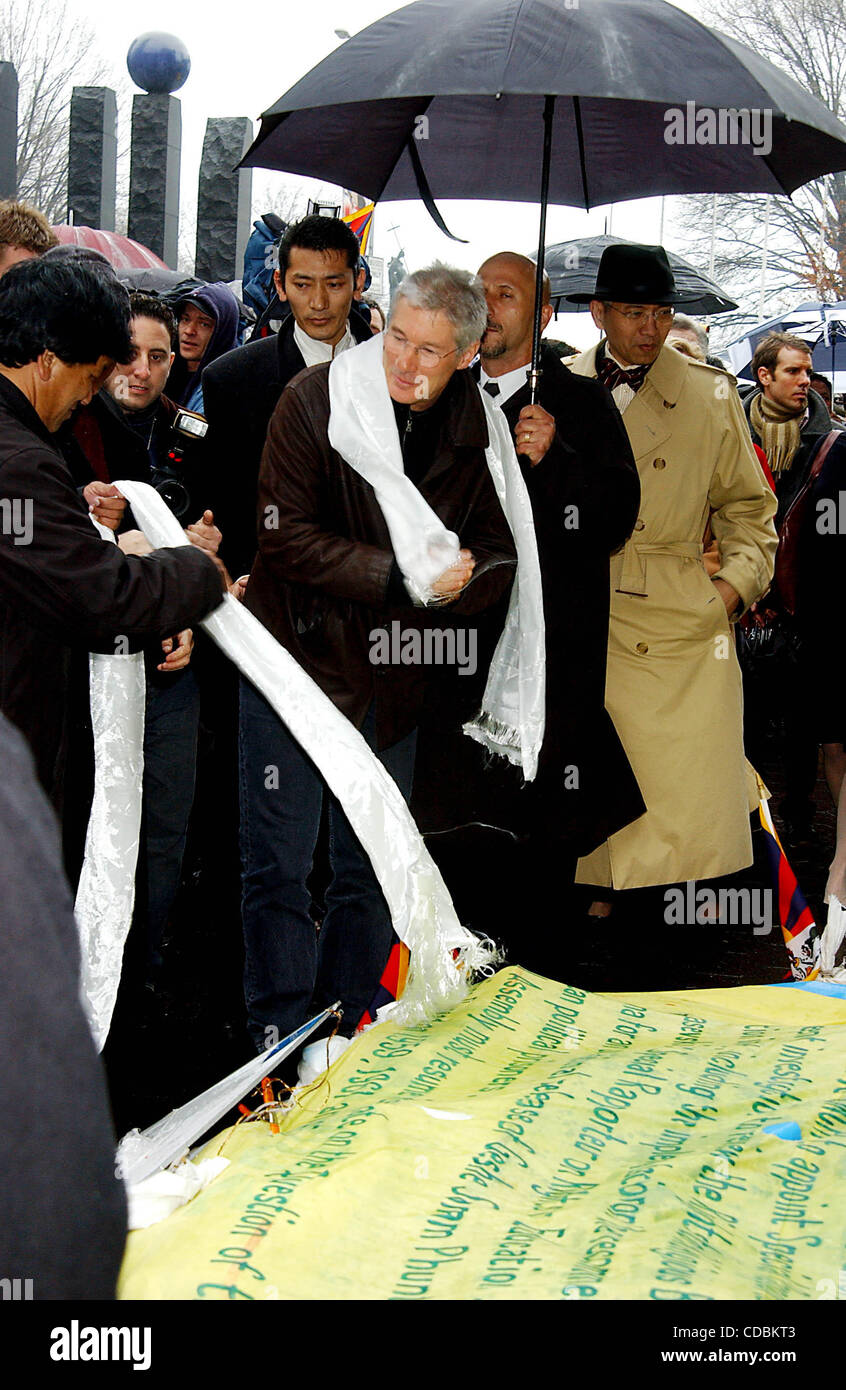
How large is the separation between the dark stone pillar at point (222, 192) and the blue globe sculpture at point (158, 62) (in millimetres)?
849

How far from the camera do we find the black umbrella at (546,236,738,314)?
8461 mm

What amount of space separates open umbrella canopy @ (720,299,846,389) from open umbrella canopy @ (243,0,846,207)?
4.46 m

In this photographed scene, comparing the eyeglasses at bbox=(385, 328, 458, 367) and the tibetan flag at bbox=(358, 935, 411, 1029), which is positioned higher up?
the eyeglasses at bbox=(385, 328, 458, 367)

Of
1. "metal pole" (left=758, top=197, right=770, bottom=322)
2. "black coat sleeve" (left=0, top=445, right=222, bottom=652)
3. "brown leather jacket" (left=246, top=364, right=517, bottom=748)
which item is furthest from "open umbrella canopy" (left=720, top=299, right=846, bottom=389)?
"metal pole" (left=758, top=197, right=770, bottom=322)

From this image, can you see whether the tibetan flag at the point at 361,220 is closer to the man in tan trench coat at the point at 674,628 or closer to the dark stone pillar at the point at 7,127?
the man in tan trench coat at the point at 674,628

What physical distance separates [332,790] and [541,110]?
286cm

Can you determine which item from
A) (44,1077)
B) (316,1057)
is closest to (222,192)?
(316,1057)

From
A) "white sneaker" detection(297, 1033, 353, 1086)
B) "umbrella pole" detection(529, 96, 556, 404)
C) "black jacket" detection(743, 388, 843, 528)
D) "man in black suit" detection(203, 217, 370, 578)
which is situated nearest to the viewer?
"white sneaker" detection(297, 1033, 353, 1086)

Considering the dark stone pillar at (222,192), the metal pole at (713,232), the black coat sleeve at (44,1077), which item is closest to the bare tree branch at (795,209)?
the metal pole at (713,232)

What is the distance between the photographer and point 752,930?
522 cm

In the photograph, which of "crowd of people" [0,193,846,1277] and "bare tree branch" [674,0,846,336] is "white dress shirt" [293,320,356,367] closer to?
A: "crowd of people" [0,193,846,1277]

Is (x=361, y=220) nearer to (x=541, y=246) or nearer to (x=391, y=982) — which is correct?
(x=541, y=246)
